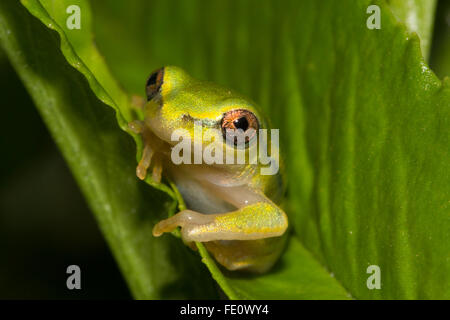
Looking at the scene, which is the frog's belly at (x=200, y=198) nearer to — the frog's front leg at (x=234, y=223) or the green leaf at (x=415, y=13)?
the frog's front leg at (x=234, y=223)

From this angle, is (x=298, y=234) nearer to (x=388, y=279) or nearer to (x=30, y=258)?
(x=388, y=279)

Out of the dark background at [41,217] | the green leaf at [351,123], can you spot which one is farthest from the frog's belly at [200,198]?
the dark background at [41,217]

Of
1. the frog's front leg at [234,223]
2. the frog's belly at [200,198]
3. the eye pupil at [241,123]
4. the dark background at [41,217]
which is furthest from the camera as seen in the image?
the dark background at [41,217]

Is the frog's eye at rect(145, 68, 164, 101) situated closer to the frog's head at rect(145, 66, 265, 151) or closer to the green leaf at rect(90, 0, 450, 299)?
the frog's head at rect(145, 66, 265, 151)

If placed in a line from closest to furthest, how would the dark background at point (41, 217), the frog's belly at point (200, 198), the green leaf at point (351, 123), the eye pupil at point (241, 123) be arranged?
the green leaf at point (351, 123) < the eye pupil at point (241, 123) < the frog's belly at point (200, 198) < the dark background at point (41, 217)

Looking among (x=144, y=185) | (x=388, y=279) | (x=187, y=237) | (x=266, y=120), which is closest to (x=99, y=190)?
(x=144, y=185)

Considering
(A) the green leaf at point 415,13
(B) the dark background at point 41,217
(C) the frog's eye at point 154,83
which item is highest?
(A) the green leaf at point 415,13

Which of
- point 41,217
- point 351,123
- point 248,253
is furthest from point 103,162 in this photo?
point 41,217

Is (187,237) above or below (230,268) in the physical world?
above
